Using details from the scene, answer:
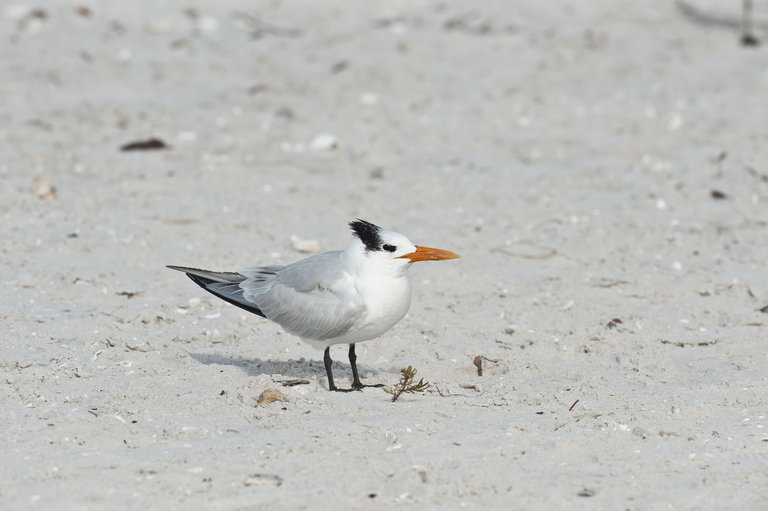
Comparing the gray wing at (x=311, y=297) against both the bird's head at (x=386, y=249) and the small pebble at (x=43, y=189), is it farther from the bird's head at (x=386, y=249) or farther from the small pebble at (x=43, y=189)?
the small pebble at (x=43, y=189)

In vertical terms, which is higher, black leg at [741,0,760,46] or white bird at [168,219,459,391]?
white bird at [168,219,459,391]

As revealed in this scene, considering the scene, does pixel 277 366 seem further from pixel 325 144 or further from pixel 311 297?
pixel 325 144

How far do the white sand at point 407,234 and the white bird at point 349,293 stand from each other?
0.27 metres

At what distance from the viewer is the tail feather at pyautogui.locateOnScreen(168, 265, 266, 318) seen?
4.42 meters

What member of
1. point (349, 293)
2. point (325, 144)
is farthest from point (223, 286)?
point (325, 144)

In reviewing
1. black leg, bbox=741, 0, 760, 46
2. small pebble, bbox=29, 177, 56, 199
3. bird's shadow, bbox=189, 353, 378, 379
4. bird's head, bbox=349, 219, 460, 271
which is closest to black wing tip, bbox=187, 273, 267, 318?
bird's shadow, bbox=189, 353, 378, 379

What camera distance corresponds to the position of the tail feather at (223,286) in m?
4.42

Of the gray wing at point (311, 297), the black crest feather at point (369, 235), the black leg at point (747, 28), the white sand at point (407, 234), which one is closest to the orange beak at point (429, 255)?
the black crest feather at point (369, 235)

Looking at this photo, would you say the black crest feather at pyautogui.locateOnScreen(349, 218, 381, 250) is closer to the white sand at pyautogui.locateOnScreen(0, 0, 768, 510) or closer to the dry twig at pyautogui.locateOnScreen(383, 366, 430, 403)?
the dry twig at pyautogui.locateOnScreen(383, 366, 430, 403)

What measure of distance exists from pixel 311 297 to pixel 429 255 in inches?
22.1

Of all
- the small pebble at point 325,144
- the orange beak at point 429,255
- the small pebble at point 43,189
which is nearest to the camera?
the orange beak at point 429,255

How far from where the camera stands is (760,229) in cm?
637

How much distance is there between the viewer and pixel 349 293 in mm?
4172

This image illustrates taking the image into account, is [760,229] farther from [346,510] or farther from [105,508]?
[105,508]
